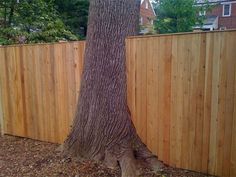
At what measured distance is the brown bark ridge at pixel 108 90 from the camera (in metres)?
3.55

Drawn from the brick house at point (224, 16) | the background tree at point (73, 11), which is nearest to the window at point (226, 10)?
the brick house at point (224, 16)

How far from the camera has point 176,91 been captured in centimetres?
346

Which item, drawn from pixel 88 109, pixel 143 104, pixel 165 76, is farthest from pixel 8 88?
pixel 165 76

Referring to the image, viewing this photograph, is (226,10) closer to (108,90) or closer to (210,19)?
(210,19)

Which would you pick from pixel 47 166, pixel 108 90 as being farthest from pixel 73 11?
pixel 47 166

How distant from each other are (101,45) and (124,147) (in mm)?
1300

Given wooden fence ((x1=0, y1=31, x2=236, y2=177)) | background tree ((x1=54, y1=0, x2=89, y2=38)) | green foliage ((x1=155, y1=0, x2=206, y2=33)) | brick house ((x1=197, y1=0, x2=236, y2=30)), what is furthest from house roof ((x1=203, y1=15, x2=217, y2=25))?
wooden fence ((x1=0, y1=31, x2=236, y2=177))

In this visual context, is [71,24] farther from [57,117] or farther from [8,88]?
[57,117]

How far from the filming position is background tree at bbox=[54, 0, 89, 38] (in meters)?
11.2

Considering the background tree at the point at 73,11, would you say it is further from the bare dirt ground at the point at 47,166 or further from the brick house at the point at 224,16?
the brick house at the point at 224,16

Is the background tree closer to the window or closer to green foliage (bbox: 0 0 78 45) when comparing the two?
green foliage (bbox: 0 0 78 45)

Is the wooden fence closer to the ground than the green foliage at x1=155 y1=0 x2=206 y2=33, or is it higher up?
closer to the ground

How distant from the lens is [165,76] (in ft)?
11.6

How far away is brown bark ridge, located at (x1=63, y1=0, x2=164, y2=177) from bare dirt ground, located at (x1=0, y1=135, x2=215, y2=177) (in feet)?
0.49
